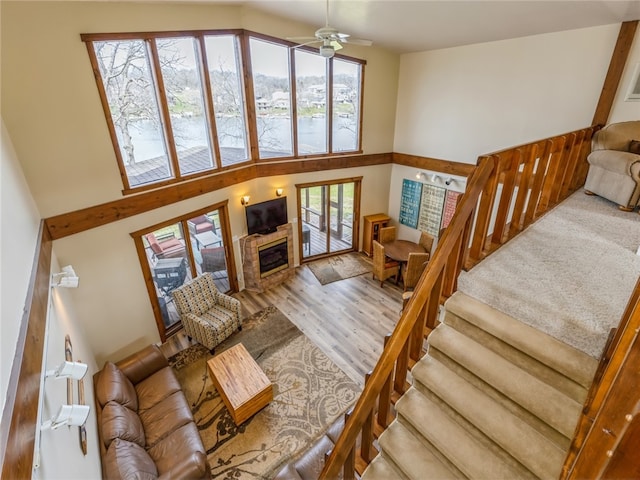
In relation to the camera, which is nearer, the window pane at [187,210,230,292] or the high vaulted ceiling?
the high vaulted ceiling

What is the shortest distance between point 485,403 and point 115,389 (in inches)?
165

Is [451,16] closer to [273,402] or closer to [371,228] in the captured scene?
[371,228]

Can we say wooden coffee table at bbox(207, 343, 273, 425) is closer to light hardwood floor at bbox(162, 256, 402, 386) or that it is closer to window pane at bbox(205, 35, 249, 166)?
light hardwood floor at bbox(162, 256, 402, 386)

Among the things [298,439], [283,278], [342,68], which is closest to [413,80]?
[342,68]

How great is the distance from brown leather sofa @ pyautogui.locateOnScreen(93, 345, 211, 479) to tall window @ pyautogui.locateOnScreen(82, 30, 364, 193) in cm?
274

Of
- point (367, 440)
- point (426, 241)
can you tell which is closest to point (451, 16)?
point (426, 241)

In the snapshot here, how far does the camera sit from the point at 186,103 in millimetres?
5203

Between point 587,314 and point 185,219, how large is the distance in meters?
5.47

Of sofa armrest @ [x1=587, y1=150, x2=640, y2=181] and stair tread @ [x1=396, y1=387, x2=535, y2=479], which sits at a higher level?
sofa armrest @ [x1=587, y1=150, x2=640, y2=181]

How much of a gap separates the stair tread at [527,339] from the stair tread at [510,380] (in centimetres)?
13

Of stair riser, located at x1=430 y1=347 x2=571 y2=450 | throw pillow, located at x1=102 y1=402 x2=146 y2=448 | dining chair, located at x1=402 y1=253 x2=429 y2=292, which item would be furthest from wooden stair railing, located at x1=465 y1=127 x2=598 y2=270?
throw pillow, located at x1=102 y1=402 x2=146 y2=448

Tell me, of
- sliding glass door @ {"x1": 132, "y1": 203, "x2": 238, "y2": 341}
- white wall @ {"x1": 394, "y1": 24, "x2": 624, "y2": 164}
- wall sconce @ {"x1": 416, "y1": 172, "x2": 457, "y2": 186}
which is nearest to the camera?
white wall @ {"x1": 394, "y1": 24, "x2": 624, "y2": 164}

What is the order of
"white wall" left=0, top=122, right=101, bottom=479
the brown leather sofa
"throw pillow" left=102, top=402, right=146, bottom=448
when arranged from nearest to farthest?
"white wall" left=0, top=122, right=101, bottom=479 → the brown leather sofa → "throw pillow" left=102, top=402, right=146, bottom=448

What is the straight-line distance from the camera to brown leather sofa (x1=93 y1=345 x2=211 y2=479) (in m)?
3.07
